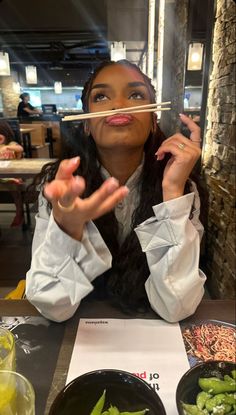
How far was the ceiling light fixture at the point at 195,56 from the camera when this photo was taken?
1222 millimetres

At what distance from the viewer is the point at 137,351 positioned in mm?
582

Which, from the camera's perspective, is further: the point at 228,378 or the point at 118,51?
the point at 118,51

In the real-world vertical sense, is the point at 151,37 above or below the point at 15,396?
above

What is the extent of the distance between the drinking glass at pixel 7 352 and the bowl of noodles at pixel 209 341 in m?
0.31

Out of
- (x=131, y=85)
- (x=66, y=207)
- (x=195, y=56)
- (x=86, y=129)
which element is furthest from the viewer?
(x=195, y=56)

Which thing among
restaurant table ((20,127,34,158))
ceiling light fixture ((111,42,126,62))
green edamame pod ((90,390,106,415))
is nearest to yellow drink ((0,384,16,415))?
green edamame pod ((90,390,106,415))

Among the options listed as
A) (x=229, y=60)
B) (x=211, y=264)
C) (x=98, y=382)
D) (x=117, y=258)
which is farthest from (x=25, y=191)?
(x=229, y=60)

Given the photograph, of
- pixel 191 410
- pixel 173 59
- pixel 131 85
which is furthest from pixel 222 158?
pixel 191 410

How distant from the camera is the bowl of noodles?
57 cm

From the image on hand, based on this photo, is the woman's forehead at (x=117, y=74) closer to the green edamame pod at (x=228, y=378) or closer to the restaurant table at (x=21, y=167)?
the restaurant table at (x=21, y=167)

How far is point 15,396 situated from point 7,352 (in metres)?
0.08

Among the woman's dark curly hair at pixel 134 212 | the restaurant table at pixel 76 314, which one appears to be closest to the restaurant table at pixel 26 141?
the woman's dark curly hair at pixel 134 212

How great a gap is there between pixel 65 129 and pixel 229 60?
95 centimetres

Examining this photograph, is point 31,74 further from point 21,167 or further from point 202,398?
point 202,398
